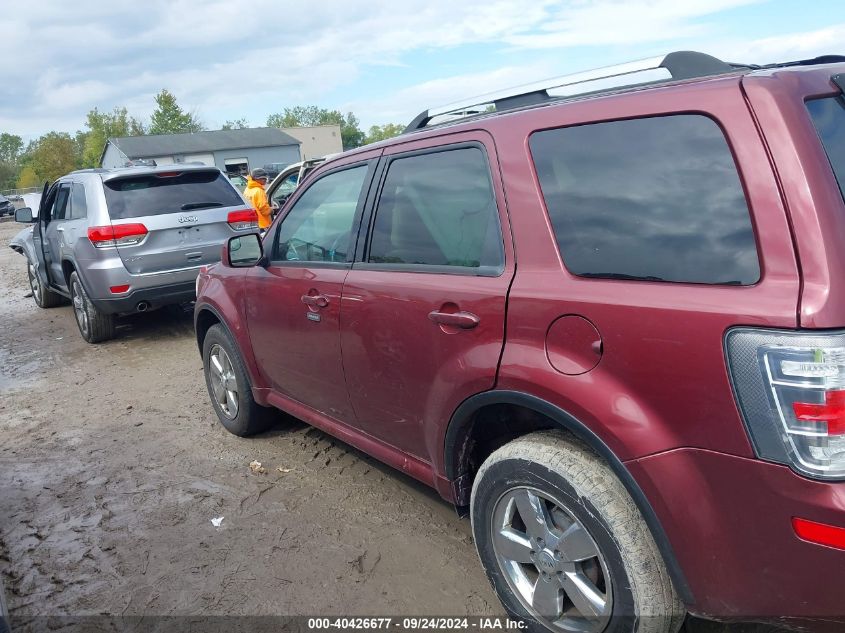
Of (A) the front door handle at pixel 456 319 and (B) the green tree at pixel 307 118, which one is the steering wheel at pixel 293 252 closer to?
(A) the front door handle at pixel 456 319

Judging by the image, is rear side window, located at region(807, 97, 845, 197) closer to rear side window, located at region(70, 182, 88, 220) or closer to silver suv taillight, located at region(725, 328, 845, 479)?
silver suv taillight, located at region(725, 328, 845, 479)

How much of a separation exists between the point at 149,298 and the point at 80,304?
120 cm

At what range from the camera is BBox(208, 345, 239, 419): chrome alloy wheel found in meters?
4.47

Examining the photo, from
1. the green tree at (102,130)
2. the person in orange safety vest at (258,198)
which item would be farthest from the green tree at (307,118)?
the person in orange safety vest at (258,198)

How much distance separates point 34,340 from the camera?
810 cm

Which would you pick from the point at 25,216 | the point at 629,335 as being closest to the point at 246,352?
the point at 629,335

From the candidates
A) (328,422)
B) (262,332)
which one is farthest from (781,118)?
(262,332)

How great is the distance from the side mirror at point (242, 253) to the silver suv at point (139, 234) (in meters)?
2.93

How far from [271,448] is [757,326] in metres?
3.40

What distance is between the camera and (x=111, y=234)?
6.69 meters

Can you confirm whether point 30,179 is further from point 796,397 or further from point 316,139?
point 796,397

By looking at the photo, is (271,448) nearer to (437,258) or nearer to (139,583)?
(139,583)

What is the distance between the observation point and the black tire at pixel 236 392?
14.1 feet

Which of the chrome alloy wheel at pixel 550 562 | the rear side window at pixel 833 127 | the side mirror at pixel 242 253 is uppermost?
the rear side window at pixel 833 127
